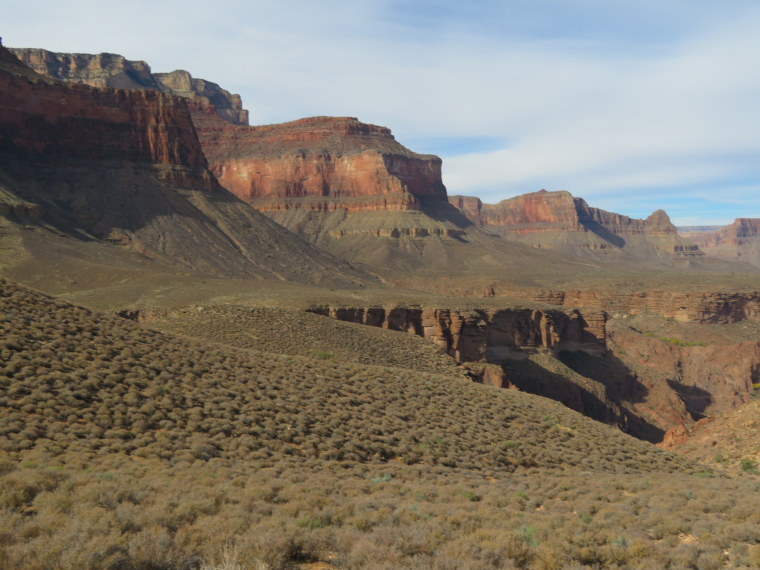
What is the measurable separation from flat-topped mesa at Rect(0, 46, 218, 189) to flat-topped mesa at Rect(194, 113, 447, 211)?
58.9 meters

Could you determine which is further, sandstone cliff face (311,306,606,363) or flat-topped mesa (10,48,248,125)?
flat-topped mesa (10,48,248,125)

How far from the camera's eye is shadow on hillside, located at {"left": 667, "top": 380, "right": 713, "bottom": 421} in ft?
197

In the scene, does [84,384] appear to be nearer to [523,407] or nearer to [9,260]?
[523,407]

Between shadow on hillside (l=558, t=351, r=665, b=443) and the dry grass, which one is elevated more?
the dry grass

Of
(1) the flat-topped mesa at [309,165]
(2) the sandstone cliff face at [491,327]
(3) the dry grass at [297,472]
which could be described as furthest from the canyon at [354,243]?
(3) the dry grass at [297,472]

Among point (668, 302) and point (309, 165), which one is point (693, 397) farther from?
point (309, 165)

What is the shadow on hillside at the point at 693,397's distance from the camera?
6019cm

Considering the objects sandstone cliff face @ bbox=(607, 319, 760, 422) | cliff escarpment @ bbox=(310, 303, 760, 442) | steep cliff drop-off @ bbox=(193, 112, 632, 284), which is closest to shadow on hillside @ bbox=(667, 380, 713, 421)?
sandstone cliff face @ bbox=(607, 319, 760, 422)

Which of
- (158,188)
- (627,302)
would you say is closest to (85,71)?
(158,188)

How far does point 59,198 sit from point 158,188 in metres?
14.3

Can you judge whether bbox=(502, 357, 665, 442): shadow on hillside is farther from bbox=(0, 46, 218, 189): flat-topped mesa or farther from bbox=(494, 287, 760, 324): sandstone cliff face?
bbox=(0, 46, 218, 189): flat-topped mesa

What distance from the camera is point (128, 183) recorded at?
8938 cm

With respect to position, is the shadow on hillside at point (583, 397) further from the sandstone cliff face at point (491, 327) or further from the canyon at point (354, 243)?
the sandstone cliff face at point (491, 327)

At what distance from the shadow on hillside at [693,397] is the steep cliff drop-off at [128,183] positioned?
49168 millimetres
